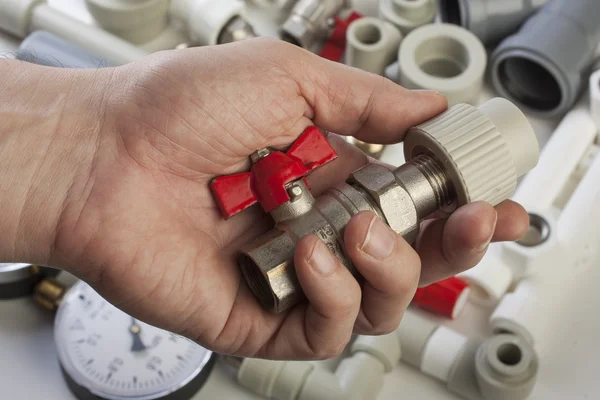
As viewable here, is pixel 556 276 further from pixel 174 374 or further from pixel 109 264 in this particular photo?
pixel 109 264

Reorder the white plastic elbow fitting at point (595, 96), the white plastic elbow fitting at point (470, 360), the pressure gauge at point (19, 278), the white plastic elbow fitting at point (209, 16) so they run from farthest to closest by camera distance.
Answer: the white plastic elbow fitting at point (209, 16) < the white plastic elbow fitting at point (595, 96) < the pressure gauge at point (19, 278) < the white plastic elbow fitting at point (470, 360)

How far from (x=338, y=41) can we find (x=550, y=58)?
406 millimetres

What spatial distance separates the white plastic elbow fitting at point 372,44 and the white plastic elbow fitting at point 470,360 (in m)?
0.49

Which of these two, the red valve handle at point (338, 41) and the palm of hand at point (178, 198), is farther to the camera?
the red valve handle at point (338, 41)

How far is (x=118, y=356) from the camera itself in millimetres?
1072

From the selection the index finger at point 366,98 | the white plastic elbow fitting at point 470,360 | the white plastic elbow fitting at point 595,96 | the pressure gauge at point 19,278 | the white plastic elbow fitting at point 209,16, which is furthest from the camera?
the white plastic elbow fitting at point 209,16

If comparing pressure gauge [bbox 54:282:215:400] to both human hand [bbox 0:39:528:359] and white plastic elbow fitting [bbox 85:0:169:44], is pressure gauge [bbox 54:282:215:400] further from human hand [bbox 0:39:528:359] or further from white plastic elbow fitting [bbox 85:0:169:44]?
white plastic elbow fitting [bbox 85:0:169:44]

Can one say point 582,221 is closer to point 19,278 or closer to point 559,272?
point 559,272

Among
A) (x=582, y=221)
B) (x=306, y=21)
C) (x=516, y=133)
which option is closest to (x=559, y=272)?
(x=582, y=221)

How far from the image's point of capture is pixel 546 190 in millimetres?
1183

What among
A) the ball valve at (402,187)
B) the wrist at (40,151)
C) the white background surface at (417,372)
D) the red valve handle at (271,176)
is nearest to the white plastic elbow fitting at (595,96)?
the white background surface at (417,372)

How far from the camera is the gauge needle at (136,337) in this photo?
1083 millimetres

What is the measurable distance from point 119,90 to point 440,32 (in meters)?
0.69

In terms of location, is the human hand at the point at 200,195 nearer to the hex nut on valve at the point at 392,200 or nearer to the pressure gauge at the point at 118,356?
the hex nut on valve at the point at 392,200
